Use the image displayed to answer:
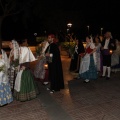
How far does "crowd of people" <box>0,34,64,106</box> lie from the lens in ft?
20.9

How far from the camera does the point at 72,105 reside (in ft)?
21.4

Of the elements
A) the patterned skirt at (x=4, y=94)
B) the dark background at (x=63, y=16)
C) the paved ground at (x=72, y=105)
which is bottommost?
the paved ground at (x=72, y=105)

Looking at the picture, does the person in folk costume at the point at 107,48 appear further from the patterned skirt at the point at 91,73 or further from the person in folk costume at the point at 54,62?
the person in folk costume at the point at 54,62

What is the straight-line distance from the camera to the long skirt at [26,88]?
6.72m

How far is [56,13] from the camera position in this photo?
33.1 metres

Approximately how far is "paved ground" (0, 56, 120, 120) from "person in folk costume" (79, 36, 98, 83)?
0.41m

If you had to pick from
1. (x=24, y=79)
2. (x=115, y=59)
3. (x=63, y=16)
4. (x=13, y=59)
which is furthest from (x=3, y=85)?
(x=63, y=16)

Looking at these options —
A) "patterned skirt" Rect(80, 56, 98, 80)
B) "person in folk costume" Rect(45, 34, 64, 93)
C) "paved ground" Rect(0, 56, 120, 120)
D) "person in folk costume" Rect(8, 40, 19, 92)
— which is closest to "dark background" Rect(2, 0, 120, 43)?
"patterned skirt" Rect(80, 56, 98, 80)

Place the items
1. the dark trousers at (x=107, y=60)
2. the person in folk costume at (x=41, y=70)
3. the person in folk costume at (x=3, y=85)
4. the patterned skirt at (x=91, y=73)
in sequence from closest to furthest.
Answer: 1. the person in folk costume at (x=3, y=85)
2. the person in folk costume at (x=41, y=70)
3. the patterned skirt at (x=91, y=73)
4. the dark trousers at (x=107, y=60)

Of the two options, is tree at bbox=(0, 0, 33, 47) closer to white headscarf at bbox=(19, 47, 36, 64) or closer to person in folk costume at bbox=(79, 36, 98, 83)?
person in folk costume at bbox=(79, 36, 98, 83)

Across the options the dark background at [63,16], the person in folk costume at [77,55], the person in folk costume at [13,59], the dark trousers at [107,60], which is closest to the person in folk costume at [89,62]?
the dark trousers at [107,60]

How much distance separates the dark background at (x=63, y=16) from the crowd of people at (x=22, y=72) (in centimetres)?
982

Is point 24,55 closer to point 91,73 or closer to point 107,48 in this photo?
point 91,73

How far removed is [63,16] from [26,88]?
88.7 ft
